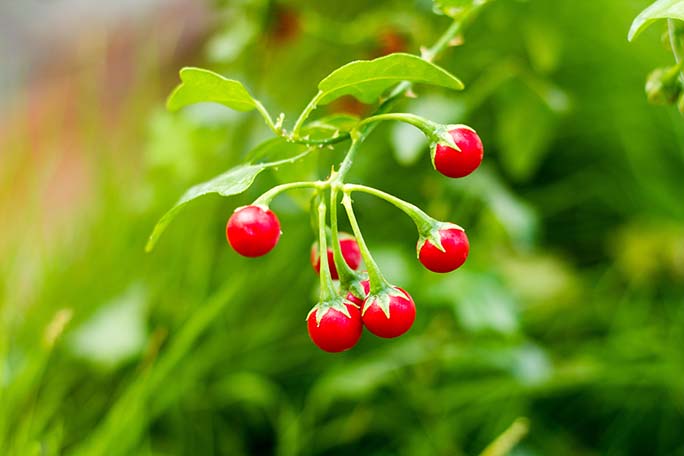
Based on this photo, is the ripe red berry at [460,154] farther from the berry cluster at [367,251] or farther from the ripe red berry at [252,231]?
the ripe red berry at [252,231]

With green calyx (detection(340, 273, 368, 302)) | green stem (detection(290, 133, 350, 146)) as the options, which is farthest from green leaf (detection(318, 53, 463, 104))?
green calyx (detection(340, 273, 368, 302))

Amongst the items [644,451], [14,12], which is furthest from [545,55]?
[14,12]

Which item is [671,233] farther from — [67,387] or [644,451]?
[67,387]

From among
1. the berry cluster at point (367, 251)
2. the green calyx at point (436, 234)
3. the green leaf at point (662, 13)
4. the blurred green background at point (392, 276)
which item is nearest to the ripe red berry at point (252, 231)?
the berry cluster at point (367, 251)

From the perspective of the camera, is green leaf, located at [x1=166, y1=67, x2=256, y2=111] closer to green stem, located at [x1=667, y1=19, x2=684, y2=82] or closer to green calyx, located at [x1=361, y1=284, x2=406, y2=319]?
green calyx, located at [x1=361, y1=284, x2=406, y2=319]

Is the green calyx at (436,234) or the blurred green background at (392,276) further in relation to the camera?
the blurred green background at (392,276)
